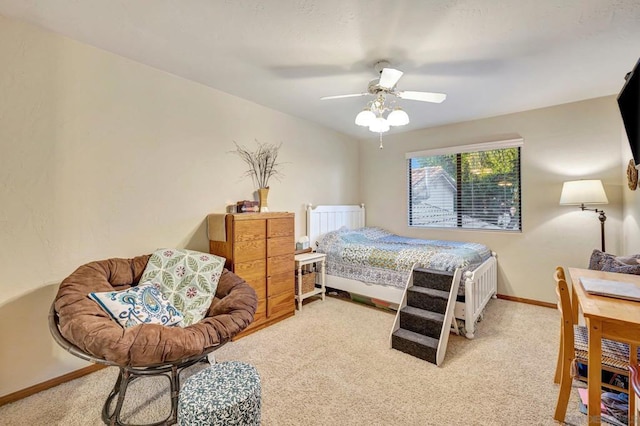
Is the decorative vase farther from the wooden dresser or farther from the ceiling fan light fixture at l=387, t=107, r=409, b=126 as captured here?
the ceiling fan light fixture at l=387, t=107, r=409, b=126

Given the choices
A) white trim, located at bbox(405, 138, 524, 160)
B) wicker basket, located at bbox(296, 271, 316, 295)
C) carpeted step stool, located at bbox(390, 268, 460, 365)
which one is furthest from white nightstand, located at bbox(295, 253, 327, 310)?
white trim, located at bbox(405, 138, 524, 160)

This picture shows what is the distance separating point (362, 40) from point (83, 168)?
7.96ft

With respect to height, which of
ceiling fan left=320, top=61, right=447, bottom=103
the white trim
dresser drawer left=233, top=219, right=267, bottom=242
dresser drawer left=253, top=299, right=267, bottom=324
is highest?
ceiling fan left=320, top=61, right=447, bottom=103

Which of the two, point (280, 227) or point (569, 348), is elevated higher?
point (280, 227)

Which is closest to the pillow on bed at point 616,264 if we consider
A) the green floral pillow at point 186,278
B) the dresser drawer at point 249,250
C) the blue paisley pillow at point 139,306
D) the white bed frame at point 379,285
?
the white bed frame at point 379,285

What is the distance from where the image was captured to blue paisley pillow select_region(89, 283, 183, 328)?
67.6 inches

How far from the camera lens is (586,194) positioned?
2.99 metres

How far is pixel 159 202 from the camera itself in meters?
2.62

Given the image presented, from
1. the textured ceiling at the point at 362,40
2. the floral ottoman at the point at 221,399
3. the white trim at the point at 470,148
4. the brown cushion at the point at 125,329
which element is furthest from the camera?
the white trim at the point at 470,148

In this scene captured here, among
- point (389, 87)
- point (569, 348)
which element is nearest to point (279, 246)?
point (389, 87)

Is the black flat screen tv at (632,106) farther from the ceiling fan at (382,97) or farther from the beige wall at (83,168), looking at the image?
the beige wall at (83,168)

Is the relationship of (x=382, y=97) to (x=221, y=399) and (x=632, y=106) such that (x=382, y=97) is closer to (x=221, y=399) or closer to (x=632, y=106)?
(x=632, y=106)

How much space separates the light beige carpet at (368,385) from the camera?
5.59 feet

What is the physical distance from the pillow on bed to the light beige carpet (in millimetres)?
810
